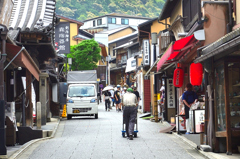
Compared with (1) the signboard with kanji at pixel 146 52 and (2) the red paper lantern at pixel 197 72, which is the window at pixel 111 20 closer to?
(1) the signboard with kanji at pixel 146 52

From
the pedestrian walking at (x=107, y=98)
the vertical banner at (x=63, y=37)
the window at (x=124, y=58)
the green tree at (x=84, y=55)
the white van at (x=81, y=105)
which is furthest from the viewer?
the window at (x=124, y=58)

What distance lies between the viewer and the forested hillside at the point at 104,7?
126000 millimetres

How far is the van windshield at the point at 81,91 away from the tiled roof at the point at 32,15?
8287 mm

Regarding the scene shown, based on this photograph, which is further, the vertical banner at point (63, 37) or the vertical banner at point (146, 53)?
the vertical banner at point (63, 37)

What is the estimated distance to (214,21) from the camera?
12.6 metres

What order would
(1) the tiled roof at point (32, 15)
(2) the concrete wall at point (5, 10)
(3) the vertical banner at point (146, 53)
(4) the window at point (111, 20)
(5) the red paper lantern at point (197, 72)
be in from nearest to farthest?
(5) the red paper lantern at point (197, 72)
(2) the concrete wall at point (5, 10)
(1) the tiled roof at point (32, 15)
(3) the vertical banner at point (146, 53)
(4) the window at point (111, 20)

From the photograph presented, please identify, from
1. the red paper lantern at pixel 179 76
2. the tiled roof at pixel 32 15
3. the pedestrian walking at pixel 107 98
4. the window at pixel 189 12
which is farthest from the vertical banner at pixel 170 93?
the pedestrian walking at pixel 107 98

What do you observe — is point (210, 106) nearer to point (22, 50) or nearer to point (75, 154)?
point (75, 154)

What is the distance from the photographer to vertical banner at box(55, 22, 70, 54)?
34.7 meters

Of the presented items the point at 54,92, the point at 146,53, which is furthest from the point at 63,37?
the point at 146,53

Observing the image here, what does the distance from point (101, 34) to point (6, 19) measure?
186 feet

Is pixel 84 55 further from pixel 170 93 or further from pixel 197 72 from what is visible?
pixel 197 72

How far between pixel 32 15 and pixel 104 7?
119985 millimetres

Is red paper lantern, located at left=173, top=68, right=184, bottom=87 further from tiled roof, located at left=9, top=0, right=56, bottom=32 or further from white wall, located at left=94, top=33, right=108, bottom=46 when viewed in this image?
white wall, located at left=94, top=33, right=108, bottom=46
